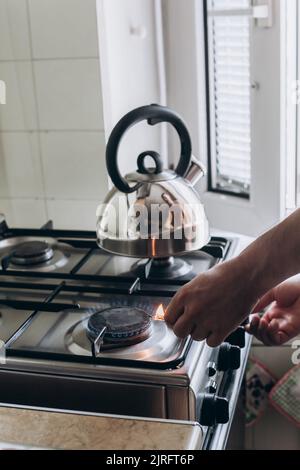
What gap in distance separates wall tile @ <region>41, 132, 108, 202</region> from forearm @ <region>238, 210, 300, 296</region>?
0.69 m

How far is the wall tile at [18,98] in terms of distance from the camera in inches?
61.4

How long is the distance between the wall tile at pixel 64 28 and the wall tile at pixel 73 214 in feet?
1.11

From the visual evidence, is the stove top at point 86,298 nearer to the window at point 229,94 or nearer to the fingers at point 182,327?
the fingers at point 182,327

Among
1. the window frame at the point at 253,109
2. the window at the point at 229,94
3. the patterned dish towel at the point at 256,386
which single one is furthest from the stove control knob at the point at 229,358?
the window at the point at 229,94

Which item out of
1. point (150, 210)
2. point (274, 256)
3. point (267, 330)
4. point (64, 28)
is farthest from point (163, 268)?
point (64, 28)

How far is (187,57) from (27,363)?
40.1 inches

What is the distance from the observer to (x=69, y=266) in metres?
1.41

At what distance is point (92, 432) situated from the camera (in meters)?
0.86

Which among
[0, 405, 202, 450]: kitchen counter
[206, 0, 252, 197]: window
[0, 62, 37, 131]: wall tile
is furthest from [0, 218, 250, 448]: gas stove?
[206, 0, 252, 197]: window

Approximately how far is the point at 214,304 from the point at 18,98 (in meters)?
0.82

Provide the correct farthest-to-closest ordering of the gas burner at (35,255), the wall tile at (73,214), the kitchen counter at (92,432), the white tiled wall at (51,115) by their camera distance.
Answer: the wall tile at (73,214), the white tiled wall at (51,115), the gas burner at (35,255), the kitchen counter at (92,432)

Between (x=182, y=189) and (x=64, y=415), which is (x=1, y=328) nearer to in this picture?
(x=64, y=415)

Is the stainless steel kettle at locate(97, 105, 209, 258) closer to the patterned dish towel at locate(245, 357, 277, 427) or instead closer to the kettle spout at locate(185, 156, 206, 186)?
the kettle spout at locate(185, 156, 206, 186)

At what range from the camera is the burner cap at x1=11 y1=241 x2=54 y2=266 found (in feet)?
4.58
